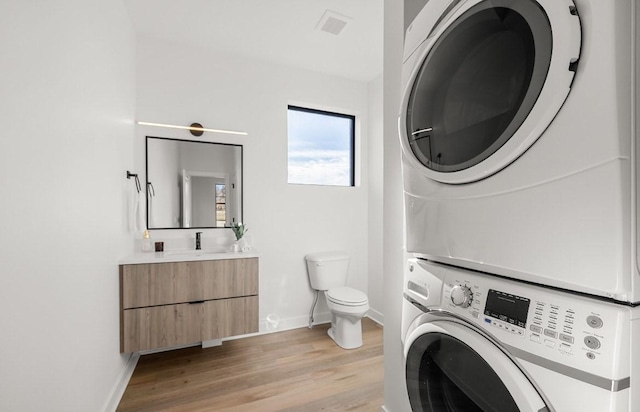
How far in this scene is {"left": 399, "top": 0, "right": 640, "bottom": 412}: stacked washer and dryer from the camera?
495 millimetres

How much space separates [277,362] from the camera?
215 cm

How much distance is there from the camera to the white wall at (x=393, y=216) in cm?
135

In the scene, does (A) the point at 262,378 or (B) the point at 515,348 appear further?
(A) the point at 262,378

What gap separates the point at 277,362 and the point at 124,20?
108 inches

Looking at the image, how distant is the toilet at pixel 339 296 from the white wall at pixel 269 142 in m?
0.18

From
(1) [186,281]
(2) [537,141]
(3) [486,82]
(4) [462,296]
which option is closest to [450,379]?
(4) [462,296]

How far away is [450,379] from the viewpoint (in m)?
0.82

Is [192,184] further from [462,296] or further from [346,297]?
[462,296]

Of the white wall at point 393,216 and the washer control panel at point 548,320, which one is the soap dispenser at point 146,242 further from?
the washer control panel at point 548,320

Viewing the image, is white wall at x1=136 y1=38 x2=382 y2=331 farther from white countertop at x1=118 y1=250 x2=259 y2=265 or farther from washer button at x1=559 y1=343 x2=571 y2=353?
washer button at x1=559 y1=343 x2=571 y2=353

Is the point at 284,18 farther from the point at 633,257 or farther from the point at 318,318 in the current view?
the point at 318,318

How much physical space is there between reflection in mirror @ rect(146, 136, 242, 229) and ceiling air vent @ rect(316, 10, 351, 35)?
4.07 feet

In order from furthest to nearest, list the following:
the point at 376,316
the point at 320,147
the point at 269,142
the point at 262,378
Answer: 1. the point at 320,147
2. the point at 376,316
3. the point at 269,142
4. the point at 262,378

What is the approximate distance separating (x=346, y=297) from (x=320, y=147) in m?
1.59
